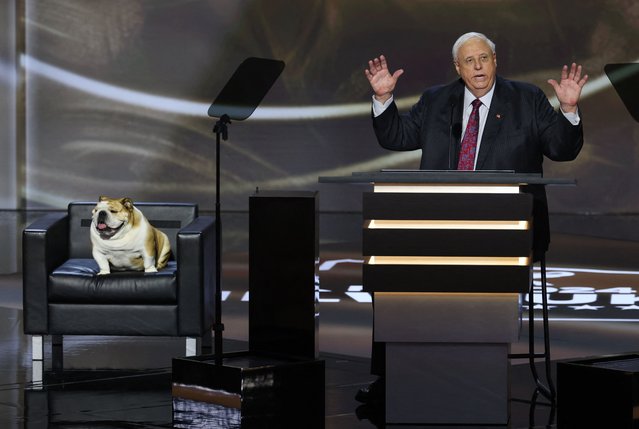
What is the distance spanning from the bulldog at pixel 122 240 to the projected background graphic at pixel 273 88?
27.9 ft

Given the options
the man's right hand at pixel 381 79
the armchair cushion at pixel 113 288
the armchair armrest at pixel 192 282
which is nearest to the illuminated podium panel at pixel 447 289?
the man's right hand at pixel 381 79

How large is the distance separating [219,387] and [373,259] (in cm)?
65

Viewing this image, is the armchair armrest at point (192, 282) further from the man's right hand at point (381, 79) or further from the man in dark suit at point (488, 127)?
the man's right hand at point (381, 79)

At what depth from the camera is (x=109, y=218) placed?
526cm

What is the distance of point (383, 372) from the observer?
165 inches

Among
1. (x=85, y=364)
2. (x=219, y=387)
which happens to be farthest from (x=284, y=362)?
(x=85, y=364)

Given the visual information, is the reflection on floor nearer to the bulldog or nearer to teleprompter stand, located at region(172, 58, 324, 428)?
teleprompter stand, located at region(172, 58, 324, 428)

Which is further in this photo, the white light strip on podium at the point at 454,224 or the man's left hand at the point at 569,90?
the man's left hand at the point at 569,90

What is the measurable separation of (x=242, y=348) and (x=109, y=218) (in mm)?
864

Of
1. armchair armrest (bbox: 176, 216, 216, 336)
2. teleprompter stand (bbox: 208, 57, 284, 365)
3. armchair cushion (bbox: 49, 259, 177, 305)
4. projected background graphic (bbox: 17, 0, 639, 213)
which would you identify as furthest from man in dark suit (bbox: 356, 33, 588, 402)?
projected background graphic (bbox: 17, 0, 639, 213)

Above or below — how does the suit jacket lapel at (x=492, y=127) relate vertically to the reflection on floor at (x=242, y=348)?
above

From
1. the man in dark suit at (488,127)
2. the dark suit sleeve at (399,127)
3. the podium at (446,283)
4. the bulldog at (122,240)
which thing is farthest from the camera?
the bulldog at (122,240)

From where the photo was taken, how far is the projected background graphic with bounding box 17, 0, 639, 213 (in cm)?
1354

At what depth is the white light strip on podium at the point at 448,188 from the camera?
368 cm
